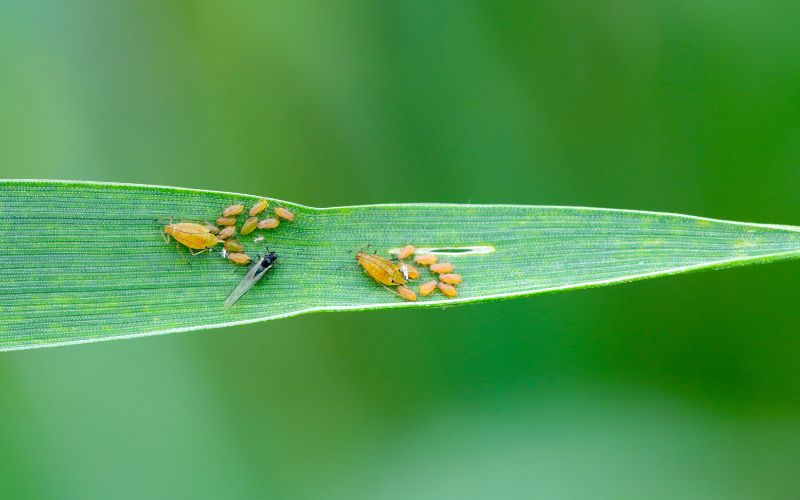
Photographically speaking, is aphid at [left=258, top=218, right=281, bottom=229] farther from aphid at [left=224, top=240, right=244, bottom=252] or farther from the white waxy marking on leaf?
the white waxy marking on leaf

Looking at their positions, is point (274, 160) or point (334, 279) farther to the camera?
point (274, 160)

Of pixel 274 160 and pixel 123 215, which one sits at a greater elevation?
pixel 274 160

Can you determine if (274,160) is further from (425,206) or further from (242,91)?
(425,206)

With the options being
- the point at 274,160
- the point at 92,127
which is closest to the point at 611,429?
the point at 274,160

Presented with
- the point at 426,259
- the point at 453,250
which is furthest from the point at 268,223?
the point at 453,250

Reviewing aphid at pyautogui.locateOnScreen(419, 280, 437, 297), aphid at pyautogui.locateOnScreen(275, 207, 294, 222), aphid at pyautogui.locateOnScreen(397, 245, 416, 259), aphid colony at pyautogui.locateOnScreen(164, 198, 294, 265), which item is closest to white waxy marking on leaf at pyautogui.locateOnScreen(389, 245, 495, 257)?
aphid at pyautogui.locateOnScreen(397, 245, 416, 259)

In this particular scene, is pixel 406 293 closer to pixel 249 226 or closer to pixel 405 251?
pixel 405 251
